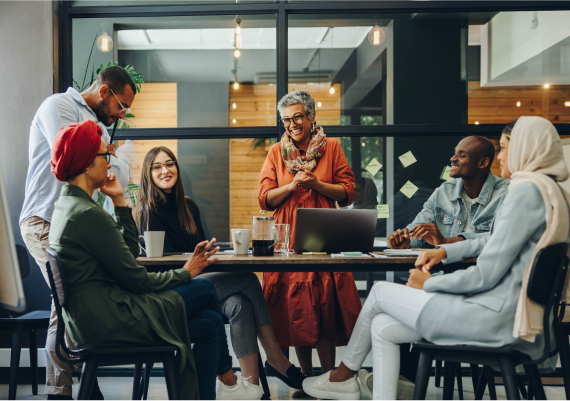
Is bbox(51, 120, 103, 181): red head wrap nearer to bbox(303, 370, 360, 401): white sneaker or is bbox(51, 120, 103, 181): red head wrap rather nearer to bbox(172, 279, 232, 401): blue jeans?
bbox(172, 279, 232, 401): blue jeans

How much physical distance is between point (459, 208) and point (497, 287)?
111 cm

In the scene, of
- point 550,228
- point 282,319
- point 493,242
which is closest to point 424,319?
point 493,242

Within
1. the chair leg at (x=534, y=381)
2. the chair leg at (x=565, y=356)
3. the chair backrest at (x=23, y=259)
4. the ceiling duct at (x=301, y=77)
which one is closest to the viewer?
the chair leg at (x=534, y=381)

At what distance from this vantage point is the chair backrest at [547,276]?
1461mm

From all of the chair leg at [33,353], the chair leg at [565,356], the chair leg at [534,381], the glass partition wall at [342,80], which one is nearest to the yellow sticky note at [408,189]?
the glass partition wall at [342,80]

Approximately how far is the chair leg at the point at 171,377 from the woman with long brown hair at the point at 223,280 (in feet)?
1.59

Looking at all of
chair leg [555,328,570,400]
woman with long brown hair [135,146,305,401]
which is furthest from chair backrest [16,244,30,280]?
chair leg [555,328,570,400]

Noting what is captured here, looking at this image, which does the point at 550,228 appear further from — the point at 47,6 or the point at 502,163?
the point at 47,6

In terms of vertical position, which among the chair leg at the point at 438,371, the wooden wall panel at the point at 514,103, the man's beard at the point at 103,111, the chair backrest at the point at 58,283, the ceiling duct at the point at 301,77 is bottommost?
the chair leg at the point at 438,371

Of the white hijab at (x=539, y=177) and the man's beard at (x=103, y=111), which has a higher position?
the man's beard at (x=103, y=111)

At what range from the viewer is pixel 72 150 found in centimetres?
162

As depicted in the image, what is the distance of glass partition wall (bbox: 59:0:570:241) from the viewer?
347 centimetres

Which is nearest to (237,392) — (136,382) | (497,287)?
(136,382)

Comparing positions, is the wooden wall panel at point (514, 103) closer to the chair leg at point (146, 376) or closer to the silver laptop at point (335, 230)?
the silver laptop at point (335, 230)
